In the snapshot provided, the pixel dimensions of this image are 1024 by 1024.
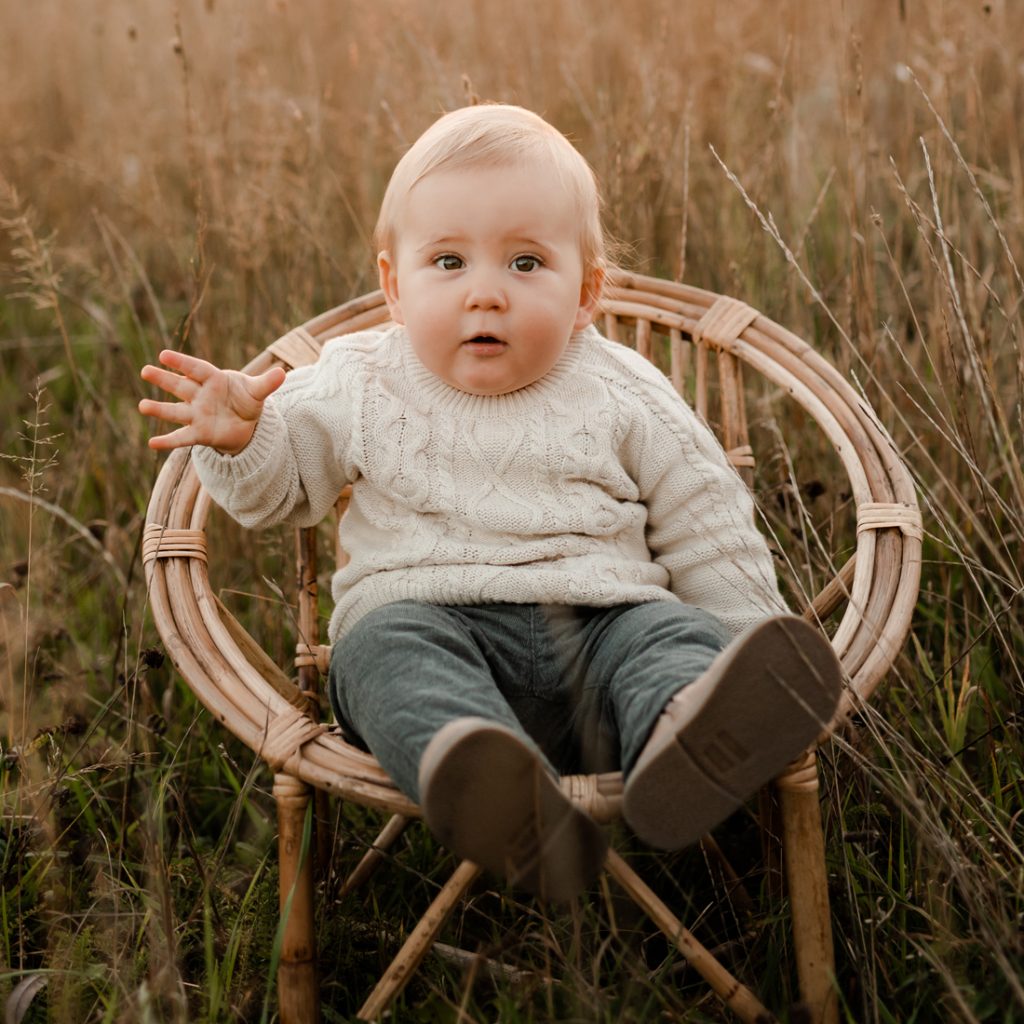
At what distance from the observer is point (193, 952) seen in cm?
154

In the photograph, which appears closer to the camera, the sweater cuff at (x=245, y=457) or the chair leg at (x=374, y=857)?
the sweater cuff at (x=245, y=457)

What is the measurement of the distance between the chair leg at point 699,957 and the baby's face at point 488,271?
660 millimetres

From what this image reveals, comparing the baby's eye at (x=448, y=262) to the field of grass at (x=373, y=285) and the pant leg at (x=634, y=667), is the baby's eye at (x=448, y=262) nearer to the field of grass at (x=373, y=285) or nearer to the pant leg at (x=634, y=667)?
the field of grass at (x=373, y=285)

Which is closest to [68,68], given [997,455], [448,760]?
[997,455]

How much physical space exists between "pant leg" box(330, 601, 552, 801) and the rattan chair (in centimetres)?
5

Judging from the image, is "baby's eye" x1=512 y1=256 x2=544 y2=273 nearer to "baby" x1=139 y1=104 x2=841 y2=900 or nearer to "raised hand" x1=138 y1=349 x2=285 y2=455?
"baby" x1=139 y1=104 x2=841 y2=900

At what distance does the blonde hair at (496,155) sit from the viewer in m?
1.48

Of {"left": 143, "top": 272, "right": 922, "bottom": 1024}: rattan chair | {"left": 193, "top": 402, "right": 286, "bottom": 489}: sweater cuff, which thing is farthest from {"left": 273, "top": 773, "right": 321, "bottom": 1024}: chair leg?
{"left": 193, "top": 402, "right": 286, "bottom": 489}: sweater cuff

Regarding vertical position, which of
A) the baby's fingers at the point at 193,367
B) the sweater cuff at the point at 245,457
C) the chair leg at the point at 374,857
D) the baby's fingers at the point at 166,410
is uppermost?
the baby's fingers at the point at 193,367

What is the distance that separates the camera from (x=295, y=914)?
1.34 metres

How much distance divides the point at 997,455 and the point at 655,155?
844 mm

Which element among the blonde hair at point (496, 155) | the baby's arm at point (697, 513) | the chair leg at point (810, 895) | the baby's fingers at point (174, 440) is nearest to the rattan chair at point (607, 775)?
the chair leg at point (810, 895)

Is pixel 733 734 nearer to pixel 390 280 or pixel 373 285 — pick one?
pixel 390 280

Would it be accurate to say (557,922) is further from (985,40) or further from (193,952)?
(985,40)
